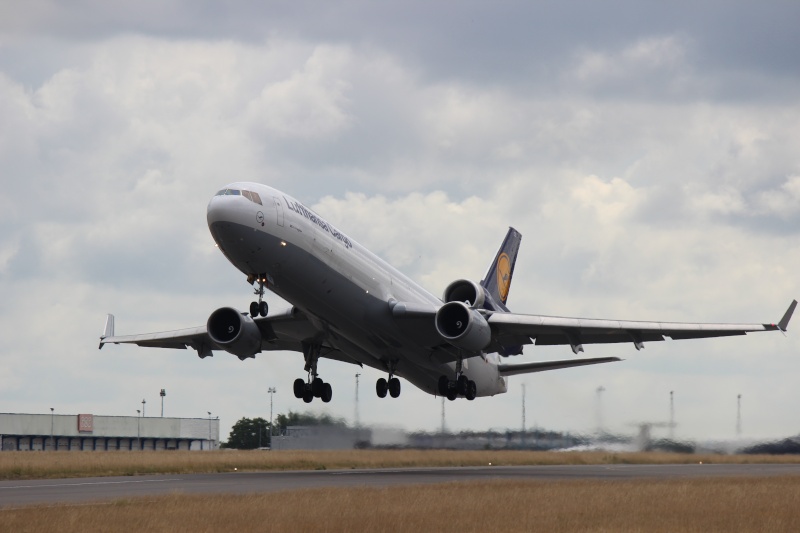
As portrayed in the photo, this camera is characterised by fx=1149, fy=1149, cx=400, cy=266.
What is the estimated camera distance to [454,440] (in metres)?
52.1

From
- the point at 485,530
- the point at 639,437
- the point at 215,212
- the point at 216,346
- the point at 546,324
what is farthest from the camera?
the point at 639,437

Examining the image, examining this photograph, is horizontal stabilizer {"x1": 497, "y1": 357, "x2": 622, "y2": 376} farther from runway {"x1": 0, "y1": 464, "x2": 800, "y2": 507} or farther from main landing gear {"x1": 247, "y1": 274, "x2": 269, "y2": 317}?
main landing gear {"x1": 247, "y1": 274, "x2": 269, "y2": 317}

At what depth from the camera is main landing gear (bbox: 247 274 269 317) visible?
34625mm

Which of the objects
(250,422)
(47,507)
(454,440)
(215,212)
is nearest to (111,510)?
(47,507)

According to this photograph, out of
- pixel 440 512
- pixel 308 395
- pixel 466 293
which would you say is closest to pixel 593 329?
pixel 466 293

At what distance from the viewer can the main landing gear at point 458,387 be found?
140ft

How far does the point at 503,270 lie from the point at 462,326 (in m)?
12.5

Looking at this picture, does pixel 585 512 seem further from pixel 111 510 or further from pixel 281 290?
pixel 281 290

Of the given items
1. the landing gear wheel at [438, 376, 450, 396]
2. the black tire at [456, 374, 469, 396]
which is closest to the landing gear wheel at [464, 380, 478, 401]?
the black tire at [456, 374, 469, 396]

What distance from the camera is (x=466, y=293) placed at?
42.9 m

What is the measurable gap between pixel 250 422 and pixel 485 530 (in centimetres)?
9994

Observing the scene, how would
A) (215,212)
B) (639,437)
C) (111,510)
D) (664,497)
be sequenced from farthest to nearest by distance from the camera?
(639,437), (215,212), (664,497), (111,510)

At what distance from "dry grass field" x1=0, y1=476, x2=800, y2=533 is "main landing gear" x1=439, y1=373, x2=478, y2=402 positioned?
33.4 feet

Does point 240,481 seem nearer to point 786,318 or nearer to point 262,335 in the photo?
point 262,335
